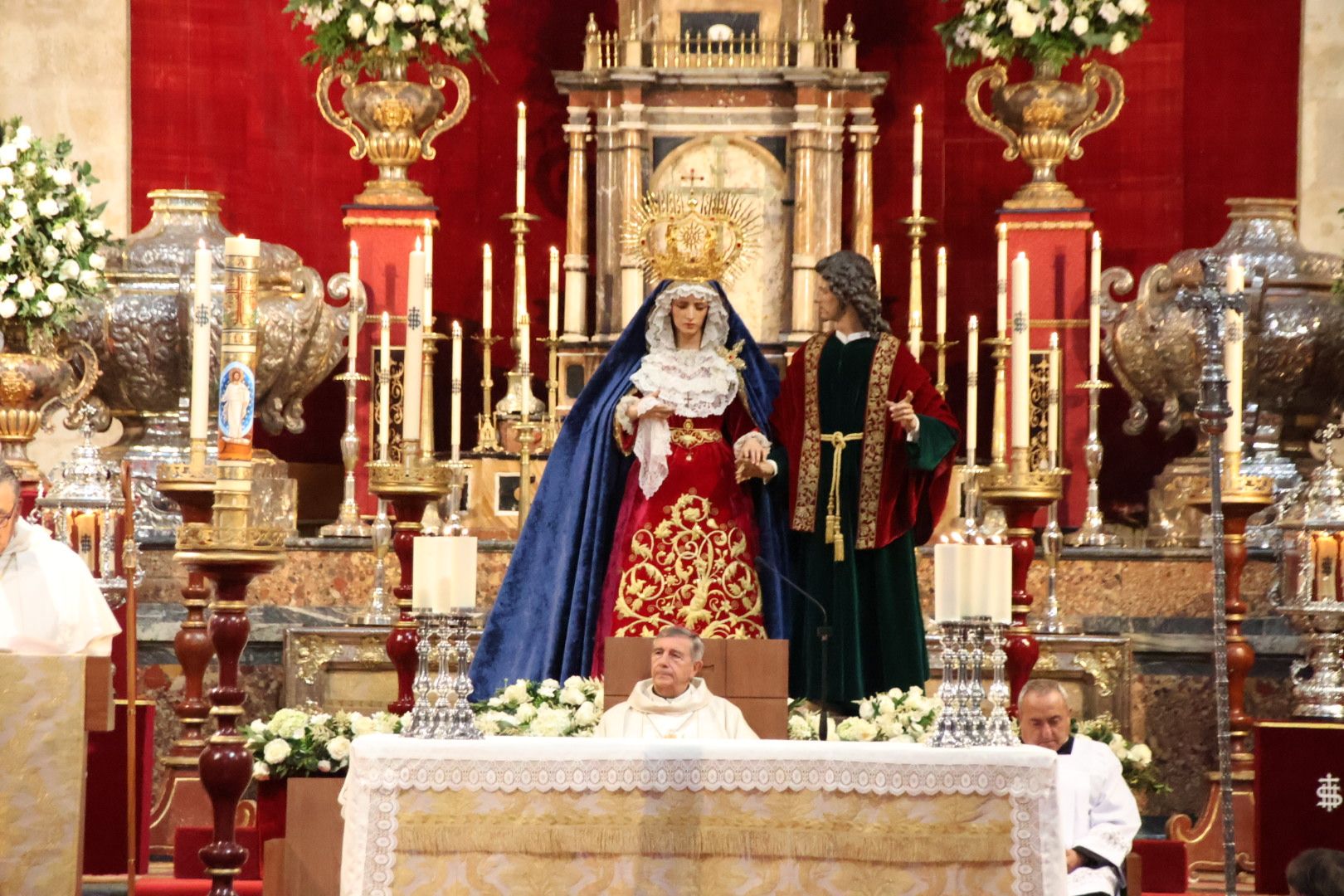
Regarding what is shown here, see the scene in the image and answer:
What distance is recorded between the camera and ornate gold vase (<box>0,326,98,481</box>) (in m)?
8.35

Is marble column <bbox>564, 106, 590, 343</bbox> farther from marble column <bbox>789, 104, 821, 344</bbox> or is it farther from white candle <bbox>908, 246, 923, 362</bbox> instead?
white candle <bbox>908, 246, 923, 362</bbox>

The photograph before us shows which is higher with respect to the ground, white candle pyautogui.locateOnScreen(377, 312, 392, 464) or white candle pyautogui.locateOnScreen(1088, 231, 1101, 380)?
white candle pyautogui.locateOnScreen(1088, 231, 1101, 380)

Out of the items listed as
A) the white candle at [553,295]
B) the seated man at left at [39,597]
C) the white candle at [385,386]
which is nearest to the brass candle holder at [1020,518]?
the white candle at [385,386]

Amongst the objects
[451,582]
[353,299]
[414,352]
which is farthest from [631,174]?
[451,582]

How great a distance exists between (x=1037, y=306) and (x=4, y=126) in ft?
12.5

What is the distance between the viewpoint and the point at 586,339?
9.52m

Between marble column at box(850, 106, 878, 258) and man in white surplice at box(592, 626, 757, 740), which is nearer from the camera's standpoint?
man in white surplice at box(592, 626, 757, 740)

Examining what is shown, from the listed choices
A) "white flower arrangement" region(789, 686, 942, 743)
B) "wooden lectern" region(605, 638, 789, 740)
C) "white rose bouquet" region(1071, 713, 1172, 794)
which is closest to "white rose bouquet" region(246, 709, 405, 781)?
"wooden lectern" region(605, 638, 789, 740)

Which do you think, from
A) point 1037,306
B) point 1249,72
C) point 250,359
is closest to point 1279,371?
point 1037,306

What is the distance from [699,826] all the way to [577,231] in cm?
488

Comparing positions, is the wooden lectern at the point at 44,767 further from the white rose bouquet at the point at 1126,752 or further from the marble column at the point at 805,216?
the marble column at the point at 805,216

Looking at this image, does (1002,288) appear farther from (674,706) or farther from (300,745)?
(300,745)

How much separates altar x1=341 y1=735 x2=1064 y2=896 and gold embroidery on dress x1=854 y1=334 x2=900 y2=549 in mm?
1761

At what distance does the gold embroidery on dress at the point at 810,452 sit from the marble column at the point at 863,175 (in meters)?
2.65
